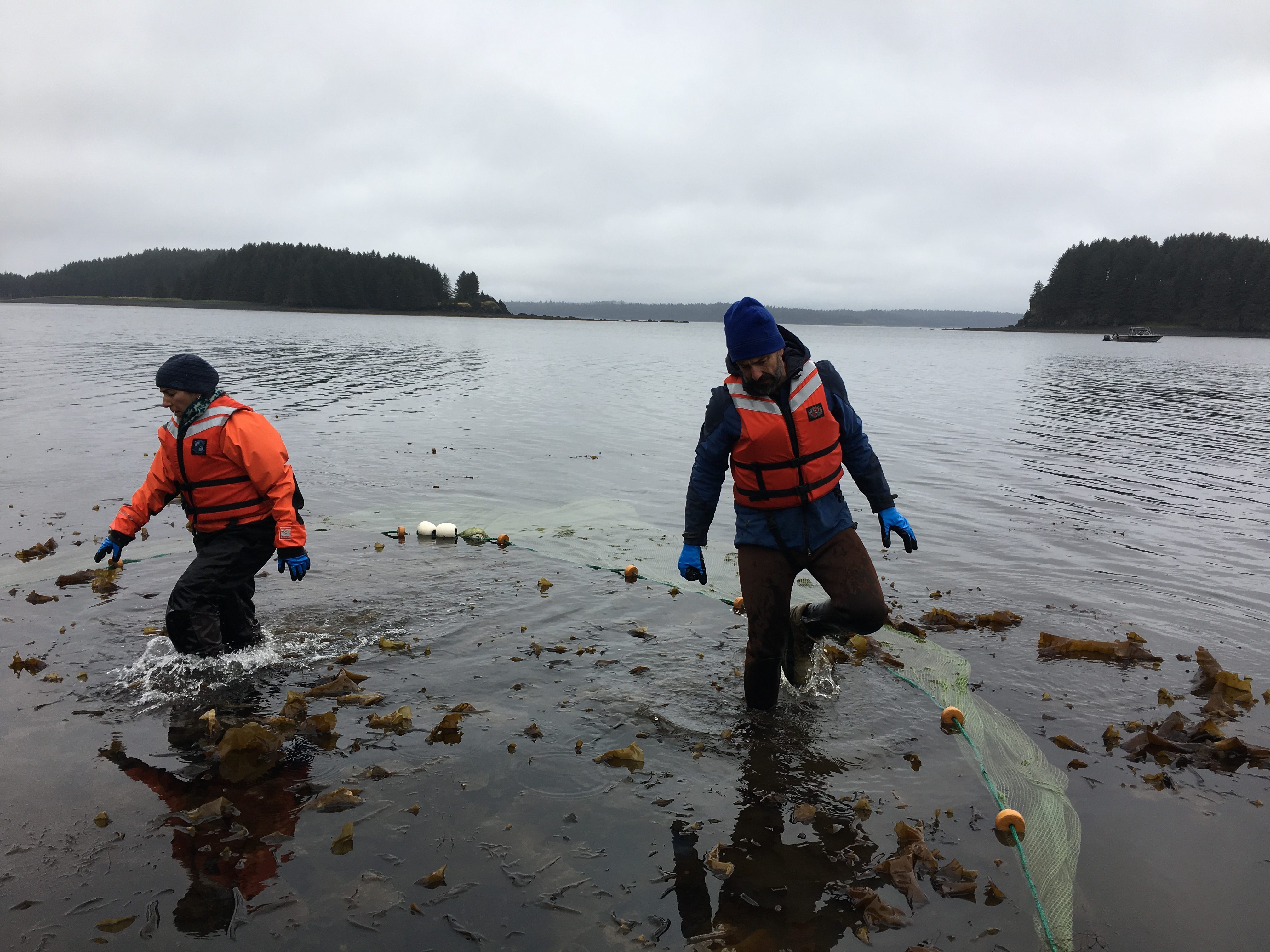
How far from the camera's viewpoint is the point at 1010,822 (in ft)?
15.0

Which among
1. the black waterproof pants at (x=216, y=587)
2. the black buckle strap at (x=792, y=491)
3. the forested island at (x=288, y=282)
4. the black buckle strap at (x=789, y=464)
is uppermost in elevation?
the forested island at (x=288, y=282)

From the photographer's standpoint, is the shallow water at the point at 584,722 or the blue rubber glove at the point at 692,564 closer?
the shallow water at the point at 584,722

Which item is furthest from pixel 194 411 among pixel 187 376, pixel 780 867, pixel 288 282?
pixel 288 282

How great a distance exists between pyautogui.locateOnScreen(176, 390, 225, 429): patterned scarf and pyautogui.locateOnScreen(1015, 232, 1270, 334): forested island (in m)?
164

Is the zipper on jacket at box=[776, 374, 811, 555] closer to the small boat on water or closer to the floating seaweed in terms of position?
the floating seaweed

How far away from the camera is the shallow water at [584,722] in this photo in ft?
12.9

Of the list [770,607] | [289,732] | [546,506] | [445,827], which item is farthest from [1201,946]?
[546,506]

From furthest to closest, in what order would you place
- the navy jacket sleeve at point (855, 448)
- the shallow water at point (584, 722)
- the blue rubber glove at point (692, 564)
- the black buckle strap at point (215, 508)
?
1. the black buckle strap at point (215, 508)
2. the blue rubber glove at point (692, 564)
3. the navy jacket sleeve at point (855, 448)
4. the shallow water at point (584, 722)

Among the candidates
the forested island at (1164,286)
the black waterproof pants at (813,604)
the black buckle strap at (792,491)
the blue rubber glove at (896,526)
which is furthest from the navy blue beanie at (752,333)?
the forested island at (1164,286)

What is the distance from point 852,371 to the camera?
4975cm

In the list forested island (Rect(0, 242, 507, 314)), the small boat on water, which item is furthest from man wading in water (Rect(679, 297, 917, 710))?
forested island (Rect(0, 242, 507, 314))

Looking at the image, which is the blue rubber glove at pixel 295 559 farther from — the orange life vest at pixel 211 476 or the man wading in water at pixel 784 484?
the man wading in water at pixel 784 484

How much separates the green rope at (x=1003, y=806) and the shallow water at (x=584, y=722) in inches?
3.2

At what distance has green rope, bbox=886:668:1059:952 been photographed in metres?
3.86
